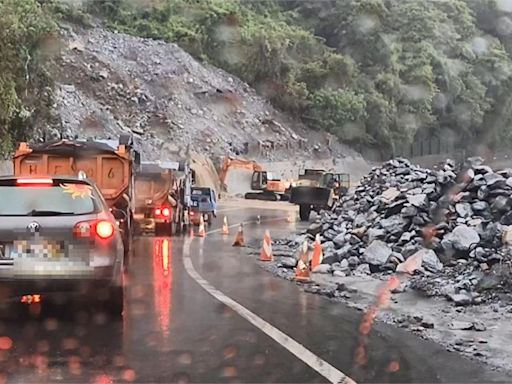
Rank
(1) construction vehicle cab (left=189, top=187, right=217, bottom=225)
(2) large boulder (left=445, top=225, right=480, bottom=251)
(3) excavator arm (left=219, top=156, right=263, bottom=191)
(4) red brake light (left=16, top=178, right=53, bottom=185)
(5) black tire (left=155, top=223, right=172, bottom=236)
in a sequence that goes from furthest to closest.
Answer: (3) excavator arm (left=219, top=156, right=263, bottom=191) → (1) construction vehicle cab (left=189, top=187, right=217, bottom=225) → (5) black tire (left=155, top=223, right=172, bottom=236) → (2) large boulder (left=445, top=225, right=480, bottom=251) → (4) red brake light (left=16, top=178, right=53, bottom=185)

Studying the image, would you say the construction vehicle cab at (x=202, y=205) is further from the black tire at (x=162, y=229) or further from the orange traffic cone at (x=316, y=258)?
the orange traffic cone at (x=316, y=258)

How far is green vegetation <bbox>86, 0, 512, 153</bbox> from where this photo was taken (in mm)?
68812

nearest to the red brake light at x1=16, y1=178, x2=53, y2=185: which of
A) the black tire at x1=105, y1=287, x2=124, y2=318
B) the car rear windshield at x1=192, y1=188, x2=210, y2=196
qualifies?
the black tire at x1=105, y1=287, x2=124, y2=318

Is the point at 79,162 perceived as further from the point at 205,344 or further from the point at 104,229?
the point at 205,344

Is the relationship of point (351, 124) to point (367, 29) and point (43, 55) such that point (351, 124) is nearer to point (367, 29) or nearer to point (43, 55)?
point (367, 29)

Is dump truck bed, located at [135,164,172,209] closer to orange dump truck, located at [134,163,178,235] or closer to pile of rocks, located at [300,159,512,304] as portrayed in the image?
orange dump truck, located at [134,163,178,235]

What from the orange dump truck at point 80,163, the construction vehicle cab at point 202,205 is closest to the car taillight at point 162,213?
the orange dump truck at point 80,163

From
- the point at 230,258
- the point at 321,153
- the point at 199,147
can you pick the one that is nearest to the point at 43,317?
the point at 230,258

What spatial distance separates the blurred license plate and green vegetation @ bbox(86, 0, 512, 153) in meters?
59.6

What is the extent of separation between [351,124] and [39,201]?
2487 inches

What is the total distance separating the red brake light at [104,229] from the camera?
8.93m

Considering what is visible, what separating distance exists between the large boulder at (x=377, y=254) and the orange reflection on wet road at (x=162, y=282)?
10.7 feet

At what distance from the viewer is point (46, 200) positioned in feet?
29.8

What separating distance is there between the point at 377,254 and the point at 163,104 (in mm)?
45306
